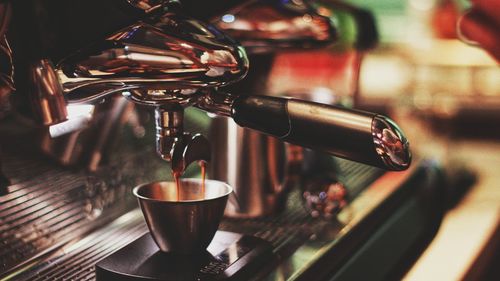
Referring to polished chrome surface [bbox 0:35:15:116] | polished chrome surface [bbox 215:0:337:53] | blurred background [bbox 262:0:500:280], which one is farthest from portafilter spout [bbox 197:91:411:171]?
blurred background [bbox 262:0:500:280]

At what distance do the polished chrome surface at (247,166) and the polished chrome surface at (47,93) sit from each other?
0.43 m

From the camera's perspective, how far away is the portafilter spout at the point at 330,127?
0.65 meters

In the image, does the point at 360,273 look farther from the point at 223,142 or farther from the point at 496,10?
the point at 496,10

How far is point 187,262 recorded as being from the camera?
0.77 m

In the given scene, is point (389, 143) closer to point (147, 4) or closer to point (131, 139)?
point (147, 4)

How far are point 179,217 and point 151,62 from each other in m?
0.20

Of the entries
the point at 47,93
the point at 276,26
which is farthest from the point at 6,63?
the point at 276,26

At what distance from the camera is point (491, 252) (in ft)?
5.12

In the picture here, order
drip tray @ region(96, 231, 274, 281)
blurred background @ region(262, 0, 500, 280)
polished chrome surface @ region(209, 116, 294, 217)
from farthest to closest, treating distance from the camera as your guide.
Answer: blurred background @ region(262, 0, 500, 280), polished chrome surface @ region(209, 116, 294, 217), drip tray @ region(96, 231, 274, 281)

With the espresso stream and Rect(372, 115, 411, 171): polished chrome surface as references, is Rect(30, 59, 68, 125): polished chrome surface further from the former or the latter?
Rect(372, 115, 411, 171): polished chrome surface

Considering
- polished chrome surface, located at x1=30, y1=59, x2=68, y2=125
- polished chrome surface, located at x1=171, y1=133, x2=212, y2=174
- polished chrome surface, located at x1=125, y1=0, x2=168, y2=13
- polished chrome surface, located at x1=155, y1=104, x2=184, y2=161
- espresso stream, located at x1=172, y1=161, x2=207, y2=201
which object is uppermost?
polished chrome surface, located at x1=125, y1=0, x2=168, y2=13

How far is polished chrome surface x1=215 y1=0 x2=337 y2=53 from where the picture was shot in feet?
3.44

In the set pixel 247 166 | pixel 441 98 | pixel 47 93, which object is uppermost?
pixel 47 93

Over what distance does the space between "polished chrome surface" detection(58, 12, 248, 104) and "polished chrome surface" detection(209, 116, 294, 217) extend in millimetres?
350
